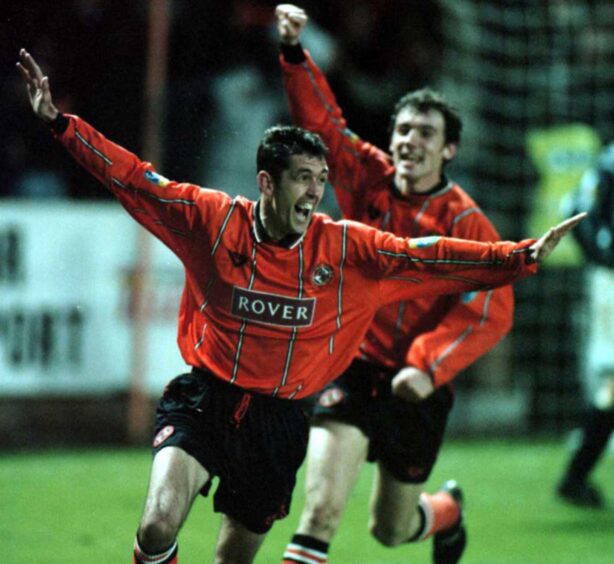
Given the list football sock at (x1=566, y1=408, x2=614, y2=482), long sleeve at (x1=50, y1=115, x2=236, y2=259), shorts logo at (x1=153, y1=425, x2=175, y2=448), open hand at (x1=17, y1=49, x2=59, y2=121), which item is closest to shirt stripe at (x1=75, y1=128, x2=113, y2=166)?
long sleeve at (x1=50, y1=115, x2=236, y2=259)

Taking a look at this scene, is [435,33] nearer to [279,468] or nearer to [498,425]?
[498,425]

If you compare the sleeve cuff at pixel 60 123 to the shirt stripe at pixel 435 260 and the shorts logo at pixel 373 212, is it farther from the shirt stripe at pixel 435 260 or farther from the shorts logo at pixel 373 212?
the shorts logo at pixel 373 212

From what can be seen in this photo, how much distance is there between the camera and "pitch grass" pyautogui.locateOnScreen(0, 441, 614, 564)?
18.4 ft

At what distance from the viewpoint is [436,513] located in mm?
5320

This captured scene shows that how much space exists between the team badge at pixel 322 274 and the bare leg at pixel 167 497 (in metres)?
0.68

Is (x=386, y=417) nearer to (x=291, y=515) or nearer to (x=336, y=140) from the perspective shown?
(x=336, y=140)

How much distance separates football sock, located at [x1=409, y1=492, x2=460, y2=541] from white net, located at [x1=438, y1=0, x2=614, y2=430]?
3992 mm

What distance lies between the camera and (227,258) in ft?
13.0

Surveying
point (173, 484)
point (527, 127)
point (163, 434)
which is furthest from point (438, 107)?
point (527, 127)

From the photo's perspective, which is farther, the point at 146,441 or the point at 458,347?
the point at 146,441

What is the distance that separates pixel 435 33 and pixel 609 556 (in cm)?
533

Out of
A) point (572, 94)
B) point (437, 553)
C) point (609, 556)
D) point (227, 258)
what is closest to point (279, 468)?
point (227, 258)

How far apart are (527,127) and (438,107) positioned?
4867 mm

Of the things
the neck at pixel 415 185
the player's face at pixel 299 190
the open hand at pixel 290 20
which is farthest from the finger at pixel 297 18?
the player's face at pixel 299 190
